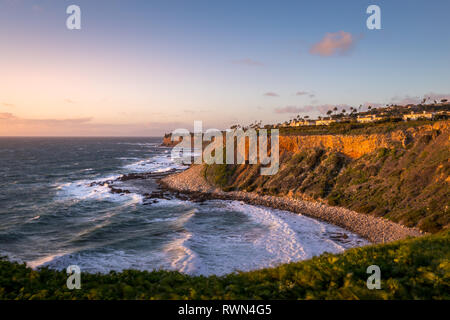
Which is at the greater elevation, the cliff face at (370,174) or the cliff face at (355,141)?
the cliff face at (355,141)

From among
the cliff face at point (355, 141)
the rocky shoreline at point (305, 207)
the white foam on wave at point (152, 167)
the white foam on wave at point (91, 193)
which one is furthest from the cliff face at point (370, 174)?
the white foam on wave at point (152, 167)

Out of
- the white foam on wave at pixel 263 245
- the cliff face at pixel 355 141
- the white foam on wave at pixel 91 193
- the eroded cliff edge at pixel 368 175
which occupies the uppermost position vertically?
the cliff face at pixel 355 141

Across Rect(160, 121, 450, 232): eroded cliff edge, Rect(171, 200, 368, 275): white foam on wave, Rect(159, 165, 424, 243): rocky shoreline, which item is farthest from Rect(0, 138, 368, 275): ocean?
Rect(160, 121, 450, 232): eroded cliff edge

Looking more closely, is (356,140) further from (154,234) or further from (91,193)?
(91,193)

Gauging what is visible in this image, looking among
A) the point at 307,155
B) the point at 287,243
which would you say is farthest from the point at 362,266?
the point at 307,155

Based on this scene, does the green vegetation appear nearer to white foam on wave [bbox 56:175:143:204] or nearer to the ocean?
the ocean

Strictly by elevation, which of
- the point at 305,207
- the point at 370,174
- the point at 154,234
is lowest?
the point at 154,234

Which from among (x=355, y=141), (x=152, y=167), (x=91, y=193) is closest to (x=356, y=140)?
(x=355, y=141)
